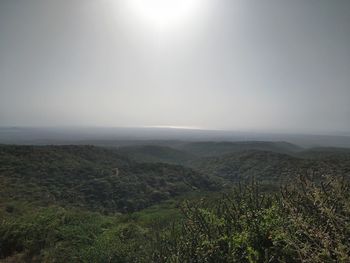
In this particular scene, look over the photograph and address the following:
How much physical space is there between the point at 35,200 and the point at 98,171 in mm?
10503

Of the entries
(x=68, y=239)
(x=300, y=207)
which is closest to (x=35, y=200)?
(x=68, y=239)

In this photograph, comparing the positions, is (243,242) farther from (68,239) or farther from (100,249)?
(68,239)

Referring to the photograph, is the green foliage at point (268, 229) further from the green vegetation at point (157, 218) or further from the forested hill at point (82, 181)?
the forested hill at point (82, 181)

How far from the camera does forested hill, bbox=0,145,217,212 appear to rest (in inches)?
758

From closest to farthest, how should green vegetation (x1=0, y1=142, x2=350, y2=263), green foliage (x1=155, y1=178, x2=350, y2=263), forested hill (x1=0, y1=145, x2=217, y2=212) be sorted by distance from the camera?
green foliage (x1=155, y1=178, x2=350, y2=263), green vegetation (x1=0, y1=142, x2=350, y2=263), forested hill (x1=0, y1=145, x2=217, y2=212)

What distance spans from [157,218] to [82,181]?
47.5 feet

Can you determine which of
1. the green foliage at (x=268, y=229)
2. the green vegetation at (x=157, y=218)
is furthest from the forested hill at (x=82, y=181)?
the green foliage at (x=268, y=229)

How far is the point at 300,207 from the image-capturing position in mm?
4129

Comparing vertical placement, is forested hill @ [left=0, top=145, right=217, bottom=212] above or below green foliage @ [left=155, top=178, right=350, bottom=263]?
below

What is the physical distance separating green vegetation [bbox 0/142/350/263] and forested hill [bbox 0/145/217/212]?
0.08 m

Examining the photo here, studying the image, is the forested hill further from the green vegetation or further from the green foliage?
the green foliage

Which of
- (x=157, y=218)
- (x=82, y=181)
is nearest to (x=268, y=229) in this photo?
(x=157, y=218)

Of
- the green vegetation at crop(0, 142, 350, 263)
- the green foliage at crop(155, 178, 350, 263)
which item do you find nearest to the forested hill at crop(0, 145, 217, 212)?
the green vegetation at crop(0, 142, 350, 263)

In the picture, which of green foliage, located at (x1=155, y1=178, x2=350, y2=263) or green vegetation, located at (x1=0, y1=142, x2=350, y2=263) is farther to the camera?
green vegetation, located at (x1=0, y1=142, x2=350, y2=263)
